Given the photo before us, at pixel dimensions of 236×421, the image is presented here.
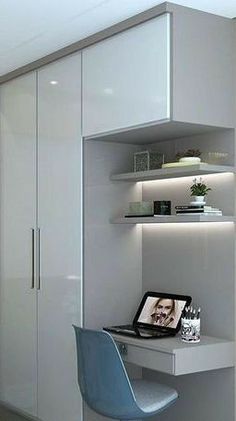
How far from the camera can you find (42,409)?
4566 mm

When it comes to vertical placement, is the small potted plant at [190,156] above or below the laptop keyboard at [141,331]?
above

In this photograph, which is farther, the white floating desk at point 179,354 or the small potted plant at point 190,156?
the small potted plant at point 190,156

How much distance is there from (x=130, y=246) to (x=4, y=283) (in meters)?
1.20

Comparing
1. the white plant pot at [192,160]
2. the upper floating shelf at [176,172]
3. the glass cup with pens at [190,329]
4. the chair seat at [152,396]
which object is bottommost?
the chair seat at [152,396]

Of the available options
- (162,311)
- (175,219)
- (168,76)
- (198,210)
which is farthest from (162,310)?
(168,76)

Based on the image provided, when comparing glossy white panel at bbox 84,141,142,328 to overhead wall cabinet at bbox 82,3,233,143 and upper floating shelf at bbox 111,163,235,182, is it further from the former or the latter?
overhead wall cabinet at bbox 82,3,233,143

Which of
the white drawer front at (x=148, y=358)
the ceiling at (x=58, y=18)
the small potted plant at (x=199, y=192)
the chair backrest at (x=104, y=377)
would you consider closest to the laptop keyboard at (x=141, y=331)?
the white drawer front at (x=148, y=358)

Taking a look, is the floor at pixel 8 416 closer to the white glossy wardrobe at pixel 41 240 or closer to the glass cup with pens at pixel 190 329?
the white glossy wardrobe at pixel 41 240

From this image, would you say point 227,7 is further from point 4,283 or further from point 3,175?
point 4,283

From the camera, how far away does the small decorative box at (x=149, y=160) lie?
13.5 ft

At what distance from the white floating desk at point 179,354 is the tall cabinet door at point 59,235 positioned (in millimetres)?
593

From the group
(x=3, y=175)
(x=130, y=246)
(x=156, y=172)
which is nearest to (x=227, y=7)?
(x=156, y=172)

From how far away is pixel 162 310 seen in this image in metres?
4.07

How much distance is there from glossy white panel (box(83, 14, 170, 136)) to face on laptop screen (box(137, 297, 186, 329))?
110 cm
